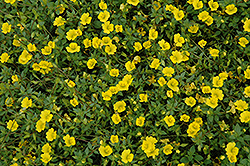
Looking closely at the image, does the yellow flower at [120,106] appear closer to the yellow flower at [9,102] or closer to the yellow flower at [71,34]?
the yellow flower at [71,34]

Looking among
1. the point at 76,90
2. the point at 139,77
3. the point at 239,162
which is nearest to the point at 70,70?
the point at 76,90

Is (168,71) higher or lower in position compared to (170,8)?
lower

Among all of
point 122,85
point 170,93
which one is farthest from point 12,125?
point 170,93

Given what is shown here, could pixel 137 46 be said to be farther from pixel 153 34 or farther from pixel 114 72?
pixel 114 72

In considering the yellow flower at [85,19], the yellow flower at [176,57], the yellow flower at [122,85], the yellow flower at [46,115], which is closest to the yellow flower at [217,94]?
the yellow flower at [176,57]

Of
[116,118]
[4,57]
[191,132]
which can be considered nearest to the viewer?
[191,132]

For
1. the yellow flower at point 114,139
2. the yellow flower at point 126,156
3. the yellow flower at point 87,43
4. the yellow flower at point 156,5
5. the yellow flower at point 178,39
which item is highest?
the yellow flower at point 156,5

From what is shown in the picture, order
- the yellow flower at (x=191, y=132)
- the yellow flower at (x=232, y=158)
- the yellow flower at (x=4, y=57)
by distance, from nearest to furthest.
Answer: the yellow flower at (x=232, y=158) < the yellow flower at (x=191, y=132) < the yellow flower at (x=4, y=57)

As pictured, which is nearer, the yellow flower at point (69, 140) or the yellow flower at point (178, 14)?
the yellow flower at point (69, 140)

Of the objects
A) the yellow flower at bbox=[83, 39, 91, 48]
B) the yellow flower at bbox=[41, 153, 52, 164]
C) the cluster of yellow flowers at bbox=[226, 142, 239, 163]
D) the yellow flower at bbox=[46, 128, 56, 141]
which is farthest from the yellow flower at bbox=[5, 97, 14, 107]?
the cluster of yellow flowers at bbox=[226, 142, 239, 163]
